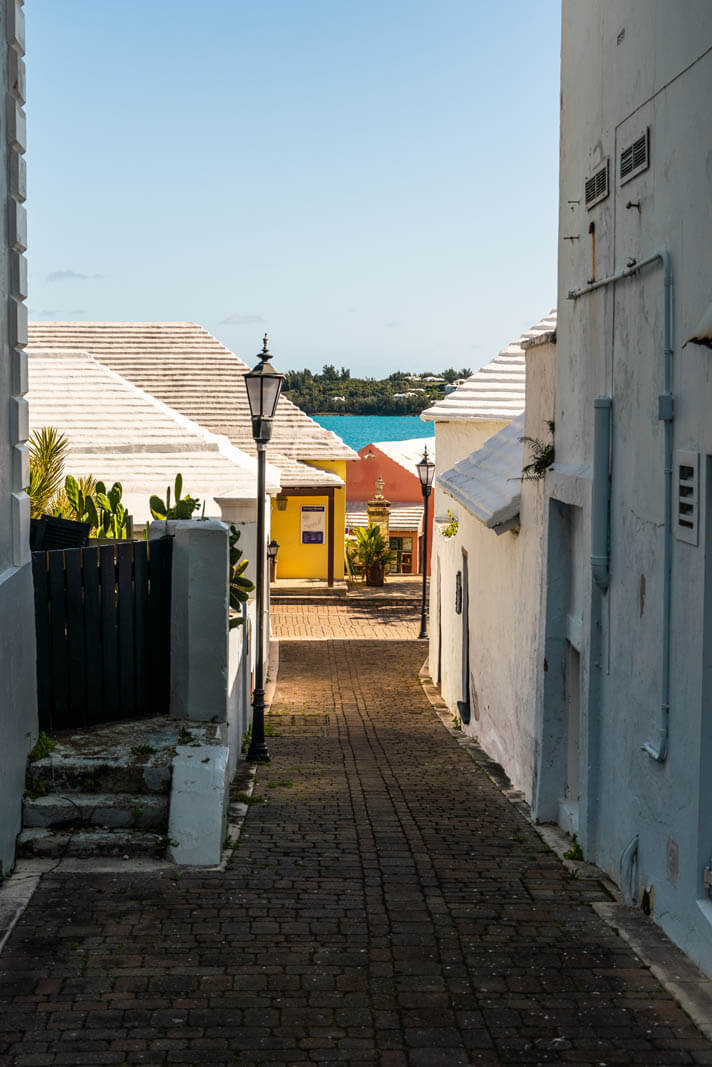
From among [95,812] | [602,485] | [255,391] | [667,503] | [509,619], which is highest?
[255,391]

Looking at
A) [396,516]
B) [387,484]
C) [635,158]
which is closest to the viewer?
[635,158]

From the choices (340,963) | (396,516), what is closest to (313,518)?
(396,516)

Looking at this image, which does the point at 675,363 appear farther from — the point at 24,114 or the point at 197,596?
the point at 24,114

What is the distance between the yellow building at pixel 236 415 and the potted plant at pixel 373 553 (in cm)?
64

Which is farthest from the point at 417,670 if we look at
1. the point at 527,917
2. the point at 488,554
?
the point at 527,917

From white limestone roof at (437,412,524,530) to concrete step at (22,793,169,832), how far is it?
5080 mm

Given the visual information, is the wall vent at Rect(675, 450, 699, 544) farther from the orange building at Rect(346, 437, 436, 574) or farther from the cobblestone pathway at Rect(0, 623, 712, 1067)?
the orange building at Rect(346, 437, 436, 574)

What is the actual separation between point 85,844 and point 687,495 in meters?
4.09

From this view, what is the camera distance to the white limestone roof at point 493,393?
21944mm

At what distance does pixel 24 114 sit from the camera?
750 centimetres

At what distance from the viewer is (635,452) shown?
741 centimetres

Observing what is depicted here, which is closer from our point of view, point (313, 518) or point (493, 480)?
point (493, 480)

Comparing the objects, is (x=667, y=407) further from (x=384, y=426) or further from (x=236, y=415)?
(x=384, y=426)

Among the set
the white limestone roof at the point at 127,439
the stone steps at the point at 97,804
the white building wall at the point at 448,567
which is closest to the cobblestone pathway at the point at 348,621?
the white building wall at the point at 448,567
